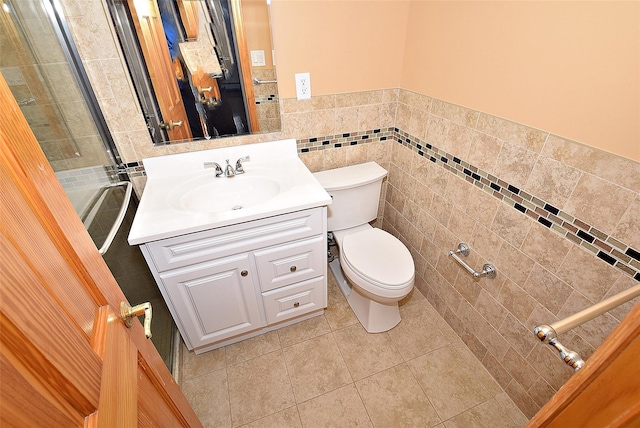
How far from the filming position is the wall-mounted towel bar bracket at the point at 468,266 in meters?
1.32

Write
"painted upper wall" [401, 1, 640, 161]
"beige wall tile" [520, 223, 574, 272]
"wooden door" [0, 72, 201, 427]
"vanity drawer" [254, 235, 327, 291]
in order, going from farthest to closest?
"vanity drawer" [254, 235, 327, 291], "beige wall tile" [520, 223, 574, 272], "painted upper wall" [401, 1, 640, 161], "wooden door" [0, 72, 201, 427]

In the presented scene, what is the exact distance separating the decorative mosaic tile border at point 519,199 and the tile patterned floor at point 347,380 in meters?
0.84

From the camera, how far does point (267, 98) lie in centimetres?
150

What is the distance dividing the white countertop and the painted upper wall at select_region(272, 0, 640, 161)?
0.34 meters

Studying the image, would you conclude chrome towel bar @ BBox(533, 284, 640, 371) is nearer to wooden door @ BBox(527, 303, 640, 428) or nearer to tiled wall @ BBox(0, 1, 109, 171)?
wooden door @ BBox(527, 303, 640, 428)

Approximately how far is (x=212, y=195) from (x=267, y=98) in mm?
545

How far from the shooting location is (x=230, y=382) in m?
1.46

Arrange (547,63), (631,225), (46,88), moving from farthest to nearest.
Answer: (46,88) < (547,63) < (631,225)

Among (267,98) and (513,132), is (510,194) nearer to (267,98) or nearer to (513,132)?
(513,132)

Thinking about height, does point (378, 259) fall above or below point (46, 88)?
below

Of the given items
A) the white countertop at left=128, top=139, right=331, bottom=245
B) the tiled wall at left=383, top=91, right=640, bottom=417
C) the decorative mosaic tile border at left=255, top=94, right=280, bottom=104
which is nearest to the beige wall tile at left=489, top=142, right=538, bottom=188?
the tiled wall at left=383, top=91, right=640, bottom=417

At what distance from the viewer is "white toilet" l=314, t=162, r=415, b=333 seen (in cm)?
147

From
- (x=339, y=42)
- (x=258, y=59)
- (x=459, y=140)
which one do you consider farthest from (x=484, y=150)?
(x=258, y=59)

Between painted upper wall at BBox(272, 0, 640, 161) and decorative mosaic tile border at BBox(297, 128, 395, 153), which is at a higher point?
painted upper wall at BBox(272, 0, 640, 161)
